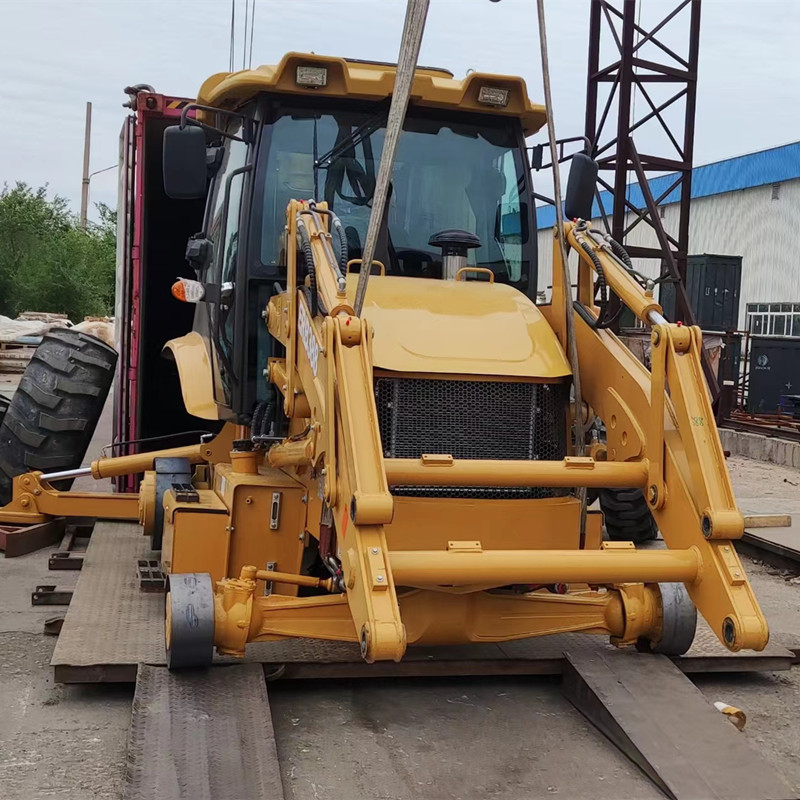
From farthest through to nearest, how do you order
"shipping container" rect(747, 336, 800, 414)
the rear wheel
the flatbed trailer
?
"shipping container" rect(747, 336, 800, 414)
the rear wheel
the flatbed trailer

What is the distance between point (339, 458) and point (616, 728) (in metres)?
1.48

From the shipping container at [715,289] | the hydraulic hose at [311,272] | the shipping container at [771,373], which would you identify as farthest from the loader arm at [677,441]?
the shipping container at [715,289]

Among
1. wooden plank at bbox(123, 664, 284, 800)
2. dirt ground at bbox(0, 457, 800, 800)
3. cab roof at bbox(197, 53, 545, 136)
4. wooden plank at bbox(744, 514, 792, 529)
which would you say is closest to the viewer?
wooden plank at bbox(123, 664, 284, 800)

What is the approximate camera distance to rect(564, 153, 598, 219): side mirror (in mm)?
5289

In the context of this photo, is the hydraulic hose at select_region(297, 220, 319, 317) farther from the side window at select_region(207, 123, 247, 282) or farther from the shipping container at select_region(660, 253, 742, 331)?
the shipping container at select_region(660, 253, 742, 331)

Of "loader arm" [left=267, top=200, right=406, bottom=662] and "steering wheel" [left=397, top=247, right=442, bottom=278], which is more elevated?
"steering wheel" [left=397, top=247, right=442, bottom=278]

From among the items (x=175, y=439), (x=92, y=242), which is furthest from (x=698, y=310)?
(x=92, y=242)

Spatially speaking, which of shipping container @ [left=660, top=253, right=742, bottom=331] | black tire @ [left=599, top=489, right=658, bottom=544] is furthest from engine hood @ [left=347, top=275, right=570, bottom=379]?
shipping container @ [left=660, top=253, right=742, bottom=331]

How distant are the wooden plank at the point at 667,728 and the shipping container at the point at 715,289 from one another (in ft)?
60.8

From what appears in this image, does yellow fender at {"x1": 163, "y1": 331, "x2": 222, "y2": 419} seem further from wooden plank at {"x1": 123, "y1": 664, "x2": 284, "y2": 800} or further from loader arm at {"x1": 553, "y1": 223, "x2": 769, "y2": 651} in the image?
loader arm at {"x1": 553, "y1": 223, "x2": 769, "y2": 651}

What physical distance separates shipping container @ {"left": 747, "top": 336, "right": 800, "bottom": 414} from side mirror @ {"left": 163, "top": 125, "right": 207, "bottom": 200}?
14657mm

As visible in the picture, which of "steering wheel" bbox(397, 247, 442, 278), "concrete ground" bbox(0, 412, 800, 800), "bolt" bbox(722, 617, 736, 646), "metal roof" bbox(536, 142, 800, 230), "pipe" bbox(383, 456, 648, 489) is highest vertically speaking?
"metal roof" bbox(536, 142, 800, 230)

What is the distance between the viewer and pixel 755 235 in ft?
103

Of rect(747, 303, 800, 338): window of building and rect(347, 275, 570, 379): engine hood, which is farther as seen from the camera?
rect(747, 303, 800, 338): window of building
